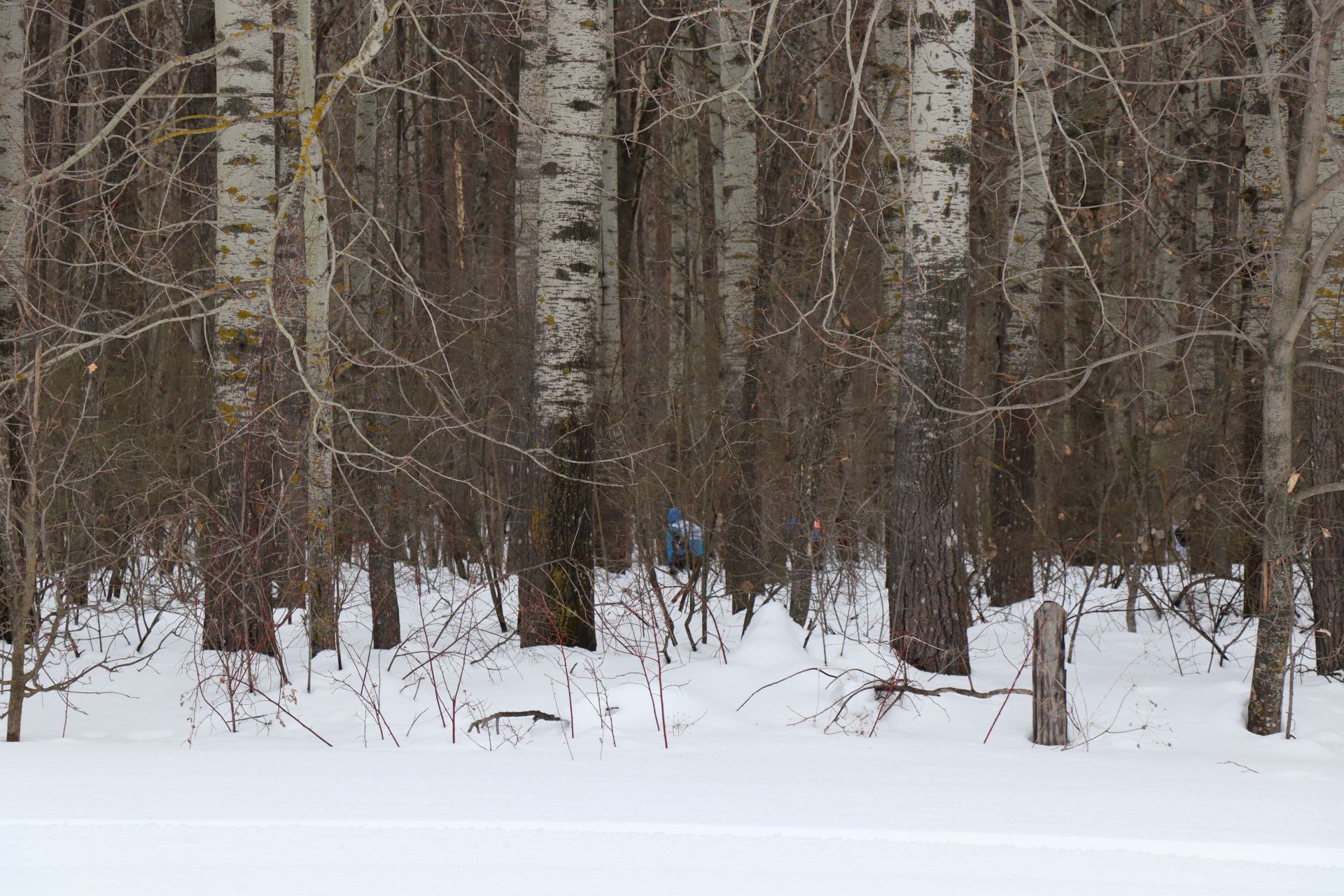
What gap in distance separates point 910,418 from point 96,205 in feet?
32.4

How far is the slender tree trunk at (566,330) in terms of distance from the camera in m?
6.91

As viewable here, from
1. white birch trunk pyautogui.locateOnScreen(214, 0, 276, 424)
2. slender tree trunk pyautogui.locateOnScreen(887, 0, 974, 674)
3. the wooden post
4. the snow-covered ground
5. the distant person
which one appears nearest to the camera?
the snow-covered ground

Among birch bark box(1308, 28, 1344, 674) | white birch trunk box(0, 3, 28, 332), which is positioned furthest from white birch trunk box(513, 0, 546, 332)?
birch bark box(1308, 28, 1344, 674)

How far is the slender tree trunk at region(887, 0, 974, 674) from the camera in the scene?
6.39 meters

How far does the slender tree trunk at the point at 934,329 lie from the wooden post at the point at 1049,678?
1.10 m

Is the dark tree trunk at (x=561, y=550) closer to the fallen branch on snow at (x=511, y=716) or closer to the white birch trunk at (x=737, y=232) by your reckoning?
the fallen branch on snow at (x=511, y=716)

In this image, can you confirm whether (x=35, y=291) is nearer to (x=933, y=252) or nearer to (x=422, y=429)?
(x=422, y=429)

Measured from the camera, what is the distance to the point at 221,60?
22.5 feet

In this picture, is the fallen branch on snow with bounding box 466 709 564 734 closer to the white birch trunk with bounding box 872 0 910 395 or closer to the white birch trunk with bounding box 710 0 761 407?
the white birch trunk with bounding box 872 0 910 395

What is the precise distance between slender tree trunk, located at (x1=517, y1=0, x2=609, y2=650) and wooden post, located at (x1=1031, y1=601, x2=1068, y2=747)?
2744 mm

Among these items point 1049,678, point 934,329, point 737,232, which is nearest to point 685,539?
point 934,329

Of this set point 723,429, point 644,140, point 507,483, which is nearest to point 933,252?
point 723,429

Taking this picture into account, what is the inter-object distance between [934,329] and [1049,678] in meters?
2.10

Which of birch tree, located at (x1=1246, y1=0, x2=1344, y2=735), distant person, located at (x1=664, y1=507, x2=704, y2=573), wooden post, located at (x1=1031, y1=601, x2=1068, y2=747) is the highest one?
birch tree, located at (x1=1246, y1=0, x2=1344, y2=735)
